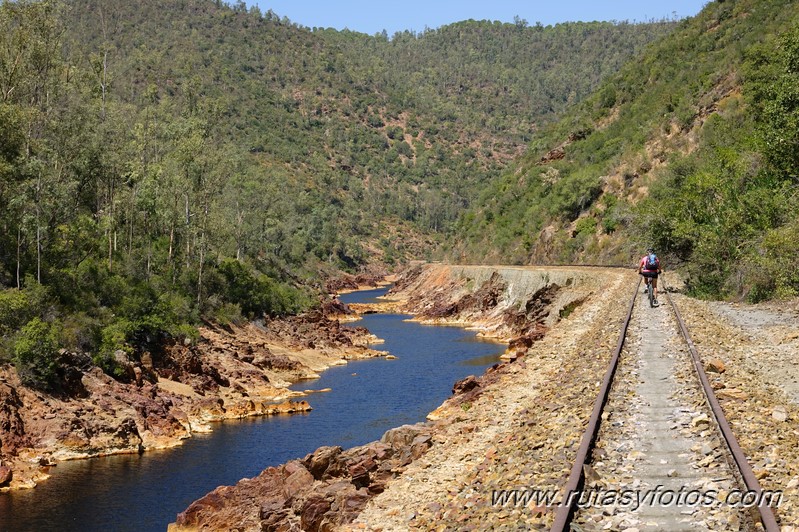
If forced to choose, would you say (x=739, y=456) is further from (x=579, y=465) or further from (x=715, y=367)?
(x=715, y=367)

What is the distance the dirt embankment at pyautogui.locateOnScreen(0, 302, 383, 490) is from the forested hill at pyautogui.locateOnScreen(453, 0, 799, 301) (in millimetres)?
21462

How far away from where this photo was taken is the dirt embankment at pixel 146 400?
91.8ft

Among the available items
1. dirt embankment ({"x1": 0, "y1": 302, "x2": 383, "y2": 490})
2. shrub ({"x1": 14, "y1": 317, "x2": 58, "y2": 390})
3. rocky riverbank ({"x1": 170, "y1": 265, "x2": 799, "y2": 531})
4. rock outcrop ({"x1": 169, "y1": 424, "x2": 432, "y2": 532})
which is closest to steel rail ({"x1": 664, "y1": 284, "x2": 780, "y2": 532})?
rocky riverbank ({"x1": 170, "y1": 265, "x2": 799, "y2": 531})

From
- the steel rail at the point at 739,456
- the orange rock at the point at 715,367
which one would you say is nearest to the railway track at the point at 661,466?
the steel rail at the point at 739,456

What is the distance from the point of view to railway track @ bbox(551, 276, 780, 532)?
8408 millimetres

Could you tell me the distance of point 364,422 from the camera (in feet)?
106

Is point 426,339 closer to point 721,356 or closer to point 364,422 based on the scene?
point 364,422

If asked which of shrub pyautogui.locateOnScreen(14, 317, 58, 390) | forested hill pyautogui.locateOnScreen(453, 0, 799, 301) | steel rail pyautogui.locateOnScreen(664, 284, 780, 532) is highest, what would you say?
forested hill pyautogui.locateOnScreen(453, 0, 799, 301)

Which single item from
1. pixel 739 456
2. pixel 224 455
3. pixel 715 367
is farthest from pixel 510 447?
pixel 224 455

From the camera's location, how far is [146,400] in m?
33.6

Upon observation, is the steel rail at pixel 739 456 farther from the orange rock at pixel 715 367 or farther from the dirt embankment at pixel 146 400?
the dirt embankment at pixel 146 400

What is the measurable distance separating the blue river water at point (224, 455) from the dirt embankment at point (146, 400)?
3.12 feet

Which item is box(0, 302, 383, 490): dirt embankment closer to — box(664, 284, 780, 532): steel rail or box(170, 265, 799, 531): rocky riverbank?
box(170, 265, 799, 531): rocky riverbank

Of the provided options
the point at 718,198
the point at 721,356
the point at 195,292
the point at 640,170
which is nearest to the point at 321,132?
the point at 640,170
